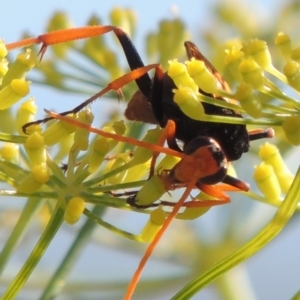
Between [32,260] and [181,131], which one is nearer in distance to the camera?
[32,260]

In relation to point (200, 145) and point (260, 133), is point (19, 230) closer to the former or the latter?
point (200, 145)

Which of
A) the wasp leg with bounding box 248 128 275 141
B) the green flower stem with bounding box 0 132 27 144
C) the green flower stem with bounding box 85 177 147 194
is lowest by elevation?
the green flower stem with bounding box 85 177 147 194

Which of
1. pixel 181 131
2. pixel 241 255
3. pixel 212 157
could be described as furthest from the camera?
pixel 181 131

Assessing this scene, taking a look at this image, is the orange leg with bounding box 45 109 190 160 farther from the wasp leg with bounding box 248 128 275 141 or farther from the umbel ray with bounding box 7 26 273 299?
the wasp leg with bounding box 248 128 275 141

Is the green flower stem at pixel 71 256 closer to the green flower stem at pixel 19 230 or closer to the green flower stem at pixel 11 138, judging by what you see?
the green flower stem at pixel 19 230

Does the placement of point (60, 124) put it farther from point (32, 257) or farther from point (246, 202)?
point (246, 202)

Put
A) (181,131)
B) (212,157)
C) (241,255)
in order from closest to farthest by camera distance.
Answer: (241,255), (212,157), (181,131)

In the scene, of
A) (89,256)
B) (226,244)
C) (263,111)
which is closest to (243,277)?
(226,244)

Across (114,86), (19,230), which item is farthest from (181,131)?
(19,230)

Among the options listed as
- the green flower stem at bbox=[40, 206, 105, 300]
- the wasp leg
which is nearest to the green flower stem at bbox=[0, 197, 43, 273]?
the green flower stem at bbox=[40, 206, 105, 300]
